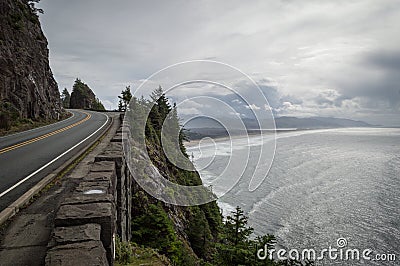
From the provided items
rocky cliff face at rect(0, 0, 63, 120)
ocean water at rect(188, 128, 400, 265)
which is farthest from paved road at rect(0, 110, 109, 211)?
rocky cliff face at rect(0, 0, 63, 120)

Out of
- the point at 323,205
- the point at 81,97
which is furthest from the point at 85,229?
the point at 81,97

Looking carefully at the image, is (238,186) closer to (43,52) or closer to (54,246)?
(43,52)

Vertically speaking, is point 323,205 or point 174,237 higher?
point 174,237

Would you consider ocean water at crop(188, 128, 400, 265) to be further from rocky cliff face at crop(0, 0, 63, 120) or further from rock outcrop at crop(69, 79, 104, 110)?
rock outcrop at crop(69, 79, 104, 110)

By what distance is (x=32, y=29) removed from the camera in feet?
113

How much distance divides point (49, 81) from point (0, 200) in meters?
37.4

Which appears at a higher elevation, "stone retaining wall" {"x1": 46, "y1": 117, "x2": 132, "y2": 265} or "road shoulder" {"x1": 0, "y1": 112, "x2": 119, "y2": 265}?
"stone retaining wall" {"x1": 46, "y1": 117, "x2": 132, "y2": 265}

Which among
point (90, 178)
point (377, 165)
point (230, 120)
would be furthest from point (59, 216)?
point (377, 165)

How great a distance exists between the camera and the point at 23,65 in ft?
94.7

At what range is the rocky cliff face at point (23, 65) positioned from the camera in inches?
1003

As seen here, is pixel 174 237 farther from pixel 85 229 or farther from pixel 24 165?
pixel 85 229

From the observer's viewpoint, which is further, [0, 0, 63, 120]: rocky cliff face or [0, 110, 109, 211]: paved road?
[0, 0, 63, 120]: rocky cliff face

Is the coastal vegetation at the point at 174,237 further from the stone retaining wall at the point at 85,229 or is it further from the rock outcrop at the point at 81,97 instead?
the rock outcrop at the point at 81,97

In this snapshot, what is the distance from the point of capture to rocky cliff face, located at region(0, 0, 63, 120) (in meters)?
25.5
